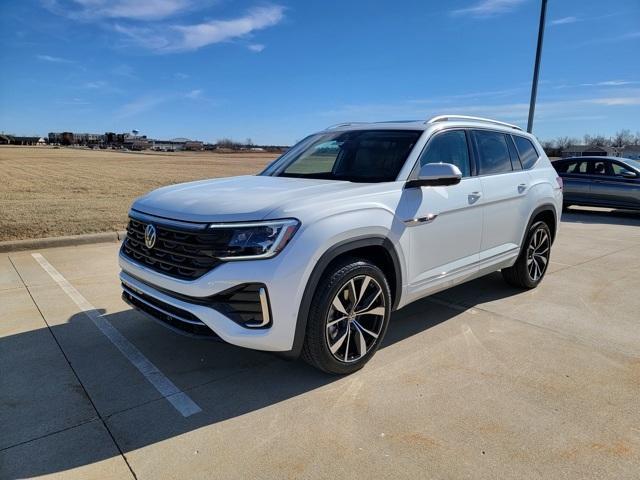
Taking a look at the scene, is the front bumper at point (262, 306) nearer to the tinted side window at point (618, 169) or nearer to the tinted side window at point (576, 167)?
the tinted side window at point (618, 169)

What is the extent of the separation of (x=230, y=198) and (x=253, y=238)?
20.2 inches

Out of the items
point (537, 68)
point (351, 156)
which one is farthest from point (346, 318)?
→ point (537, 68)

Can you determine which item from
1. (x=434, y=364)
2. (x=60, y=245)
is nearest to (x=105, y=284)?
(x=60, y=245)

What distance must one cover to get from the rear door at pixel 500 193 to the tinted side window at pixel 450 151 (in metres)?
0.20

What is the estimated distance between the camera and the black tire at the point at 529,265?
538 cm

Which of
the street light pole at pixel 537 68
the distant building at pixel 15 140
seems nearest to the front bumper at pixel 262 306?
the street light pole at pixel 537 68

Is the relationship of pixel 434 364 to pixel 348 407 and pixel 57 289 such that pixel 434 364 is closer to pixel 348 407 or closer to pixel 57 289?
pixel 348 407

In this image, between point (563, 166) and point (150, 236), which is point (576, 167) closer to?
point (563, 166)

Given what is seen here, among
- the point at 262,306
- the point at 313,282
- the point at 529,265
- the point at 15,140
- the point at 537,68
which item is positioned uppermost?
the point at 15,140

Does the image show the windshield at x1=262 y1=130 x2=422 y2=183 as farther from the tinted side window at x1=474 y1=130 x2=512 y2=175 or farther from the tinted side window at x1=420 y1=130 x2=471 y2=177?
the tinted side window at x1=474 y1=130 x2=512 y2=175

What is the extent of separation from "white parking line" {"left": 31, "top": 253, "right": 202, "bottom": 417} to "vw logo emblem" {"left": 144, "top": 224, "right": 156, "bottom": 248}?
948mm

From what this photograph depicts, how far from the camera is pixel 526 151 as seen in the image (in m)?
5.46

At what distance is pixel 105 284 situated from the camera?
5742 millimetres

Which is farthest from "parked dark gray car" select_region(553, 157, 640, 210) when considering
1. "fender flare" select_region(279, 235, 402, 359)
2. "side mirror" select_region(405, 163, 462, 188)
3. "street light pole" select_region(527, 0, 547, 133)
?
"fender flare" select_region(279, 235, 402, 359)
